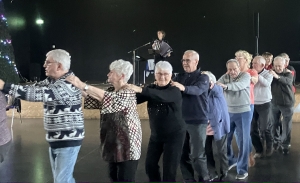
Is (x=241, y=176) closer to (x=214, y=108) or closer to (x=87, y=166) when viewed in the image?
(x=214, y=108)

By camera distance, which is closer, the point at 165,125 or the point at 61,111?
the point at 61,111

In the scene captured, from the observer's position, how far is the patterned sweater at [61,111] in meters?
2.62

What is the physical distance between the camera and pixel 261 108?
16.8 feet

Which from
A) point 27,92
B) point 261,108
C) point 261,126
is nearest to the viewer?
point 27,92

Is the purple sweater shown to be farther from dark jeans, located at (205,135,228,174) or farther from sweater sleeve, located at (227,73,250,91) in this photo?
sweater sleeve, located at (227,73,250,91)

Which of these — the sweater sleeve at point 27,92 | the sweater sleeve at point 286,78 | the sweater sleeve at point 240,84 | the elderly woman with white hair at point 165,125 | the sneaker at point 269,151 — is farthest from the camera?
the sneaker at point 269,151

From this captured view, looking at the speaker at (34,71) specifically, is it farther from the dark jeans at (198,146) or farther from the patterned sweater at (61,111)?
the patterned sweater at (61,111)

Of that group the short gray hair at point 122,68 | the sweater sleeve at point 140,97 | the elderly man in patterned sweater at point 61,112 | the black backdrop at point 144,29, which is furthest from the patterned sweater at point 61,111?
the black backdrop at point 144,29

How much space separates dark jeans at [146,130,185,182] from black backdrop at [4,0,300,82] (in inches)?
379

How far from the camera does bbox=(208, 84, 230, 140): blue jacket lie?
3969 millimetres

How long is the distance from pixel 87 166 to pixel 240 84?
2234 millimetres

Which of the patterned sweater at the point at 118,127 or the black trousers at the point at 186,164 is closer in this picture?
the patterned sweater at the point at 118,127

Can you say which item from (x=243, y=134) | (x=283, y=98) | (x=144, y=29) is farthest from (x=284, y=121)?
(x=144, y=29)

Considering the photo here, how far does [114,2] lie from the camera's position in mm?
12906
